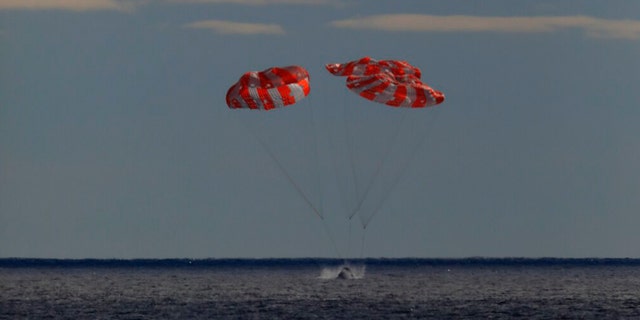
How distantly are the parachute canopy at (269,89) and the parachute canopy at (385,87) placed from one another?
8.21ft

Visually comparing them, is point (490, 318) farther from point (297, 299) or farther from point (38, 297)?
point (38, 297)

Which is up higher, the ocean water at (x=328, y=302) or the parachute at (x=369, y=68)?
the parachute at (x=369, y=68)

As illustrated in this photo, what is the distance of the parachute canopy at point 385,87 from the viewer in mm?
63250

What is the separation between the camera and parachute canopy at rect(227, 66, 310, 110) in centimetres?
6234

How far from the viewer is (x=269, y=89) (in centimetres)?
6281

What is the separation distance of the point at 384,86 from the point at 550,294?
38.4 metres

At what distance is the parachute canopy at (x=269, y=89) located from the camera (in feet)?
205

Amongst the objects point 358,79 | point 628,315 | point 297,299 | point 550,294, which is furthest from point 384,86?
point 550,294

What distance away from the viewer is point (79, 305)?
83.2 meters

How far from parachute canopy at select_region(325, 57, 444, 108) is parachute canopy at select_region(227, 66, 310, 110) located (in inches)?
98.5

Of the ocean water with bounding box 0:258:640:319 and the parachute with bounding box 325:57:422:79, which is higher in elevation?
the parachute with bounding box 325:57:422:79

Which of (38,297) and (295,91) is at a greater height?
(295,91)

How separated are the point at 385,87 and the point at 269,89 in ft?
18.4

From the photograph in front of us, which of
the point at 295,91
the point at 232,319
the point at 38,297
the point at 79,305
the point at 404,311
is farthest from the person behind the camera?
the point at 38,297
